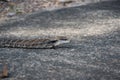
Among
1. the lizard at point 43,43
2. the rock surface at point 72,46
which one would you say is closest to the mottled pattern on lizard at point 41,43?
the lizard at point 43,43

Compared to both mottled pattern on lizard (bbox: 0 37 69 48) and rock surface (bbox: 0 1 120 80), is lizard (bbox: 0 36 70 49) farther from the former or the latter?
rock surface (bbox: 0 1 120 80)

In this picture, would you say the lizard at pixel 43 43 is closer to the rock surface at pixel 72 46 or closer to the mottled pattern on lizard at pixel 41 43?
the mottled pattern on lizard at pixel 41 43

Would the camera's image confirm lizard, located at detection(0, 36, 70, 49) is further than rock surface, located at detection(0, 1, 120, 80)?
Yes

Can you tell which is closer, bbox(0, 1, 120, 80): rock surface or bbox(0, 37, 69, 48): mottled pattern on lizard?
→ bbox(0, 1, 120, 80): rock surface

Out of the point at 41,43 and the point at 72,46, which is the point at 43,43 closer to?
the point at 41,43

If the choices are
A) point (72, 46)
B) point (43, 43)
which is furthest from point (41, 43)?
point (72, 46)

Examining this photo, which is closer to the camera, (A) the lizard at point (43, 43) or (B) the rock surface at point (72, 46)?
(B) the rock surface at point (72, 46)

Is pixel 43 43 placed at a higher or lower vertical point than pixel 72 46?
higher

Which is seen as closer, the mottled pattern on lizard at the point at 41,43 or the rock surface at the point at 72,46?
the rock surface at the point at 72,46

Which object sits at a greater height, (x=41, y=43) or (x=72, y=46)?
(x=41, y=43)

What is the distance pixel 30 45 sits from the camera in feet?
20.5

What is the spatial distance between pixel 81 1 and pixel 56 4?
81cm

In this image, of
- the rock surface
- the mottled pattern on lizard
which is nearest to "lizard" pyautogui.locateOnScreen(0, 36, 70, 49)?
the mottled pattern on lizard

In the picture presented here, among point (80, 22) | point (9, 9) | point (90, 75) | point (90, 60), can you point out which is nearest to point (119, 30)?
point (80, 22)
